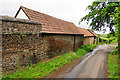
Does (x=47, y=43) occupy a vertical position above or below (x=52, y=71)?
above

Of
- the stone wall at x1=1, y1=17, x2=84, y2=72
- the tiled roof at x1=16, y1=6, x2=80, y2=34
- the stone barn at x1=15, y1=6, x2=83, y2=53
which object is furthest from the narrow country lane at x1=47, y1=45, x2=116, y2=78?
the tiled roof at x1=16, y1=6, x2=80, y2=34

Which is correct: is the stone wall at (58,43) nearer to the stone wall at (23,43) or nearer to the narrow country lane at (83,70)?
the stone wall at (23,43)

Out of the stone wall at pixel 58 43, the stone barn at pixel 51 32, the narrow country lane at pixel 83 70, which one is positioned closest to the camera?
the narrow country lane at pixel 83 70

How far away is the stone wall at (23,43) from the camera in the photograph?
5570mm

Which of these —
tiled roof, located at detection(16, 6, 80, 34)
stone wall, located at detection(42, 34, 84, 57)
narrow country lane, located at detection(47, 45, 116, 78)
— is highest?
tiled roof, located at detection(16, 6, 80, 34)

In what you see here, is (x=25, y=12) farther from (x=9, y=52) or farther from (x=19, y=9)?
(x=9, y=52)

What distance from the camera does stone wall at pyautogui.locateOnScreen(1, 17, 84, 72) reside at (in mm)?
5570

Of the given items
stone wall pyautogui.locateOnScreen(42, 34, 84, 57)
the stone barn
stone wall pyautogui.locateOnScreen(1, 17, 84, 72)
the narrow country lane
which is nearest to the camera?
stone wall pyautogui.locateOnScreen(1, 17, 84, 72)

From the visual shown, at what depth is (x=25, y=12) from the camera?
8508 millimetres

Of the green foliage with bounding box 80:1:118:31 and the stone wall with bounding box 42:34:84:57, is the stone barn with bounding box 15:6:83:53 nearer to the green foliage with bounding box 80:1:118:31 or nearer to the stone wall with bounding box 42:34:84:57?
the stone wall with bounding box 42:34:84:57

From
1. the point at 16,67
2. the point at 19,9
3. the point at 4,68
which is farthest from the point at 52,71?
the point at 19,9

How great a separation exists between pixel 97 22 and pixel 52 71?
13.0m

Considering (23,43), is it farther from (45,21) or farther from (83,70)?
(83,70)

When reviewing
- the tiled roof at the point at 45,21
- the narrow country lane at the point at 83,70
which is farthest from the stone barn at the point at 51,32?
the narrow country lane at the point at 83,70
